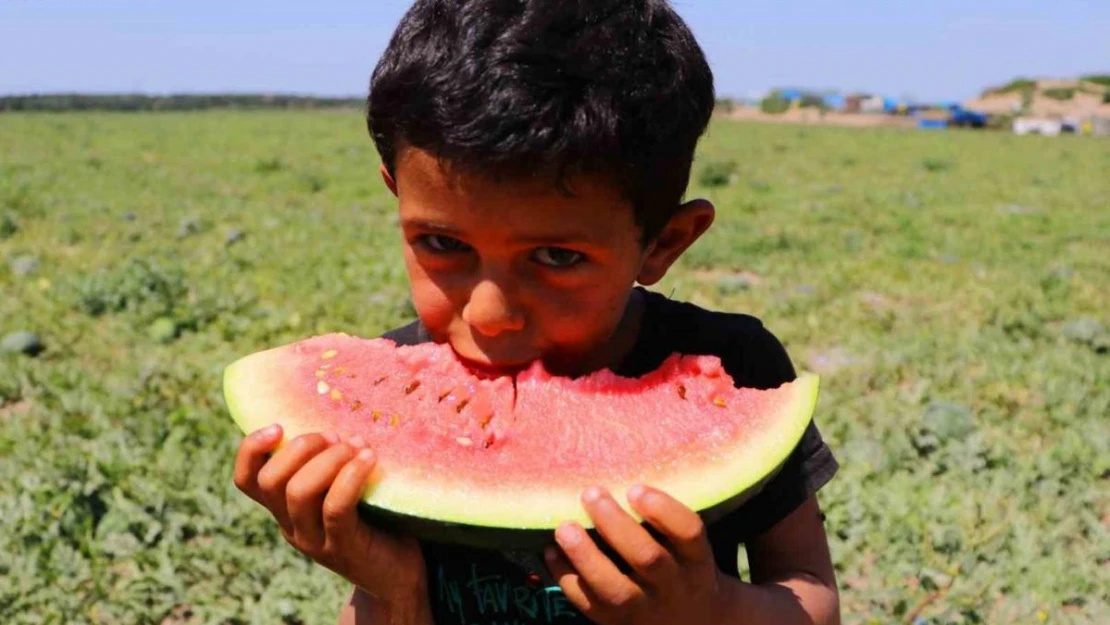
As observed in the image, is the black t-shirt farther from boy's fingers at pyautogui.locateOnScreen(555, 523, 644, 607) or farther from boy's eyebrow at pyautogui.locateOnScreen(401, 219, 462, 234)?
boy's eyebrow at pyautogui.locateOnScreen(401, 219, 462, 234)

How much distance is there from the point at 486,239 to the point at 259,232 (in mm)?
6806

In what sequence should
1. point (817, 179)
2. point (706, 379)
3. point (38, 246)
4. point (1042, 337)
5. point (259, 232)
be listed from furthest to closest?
point (817, 179), point (259, 232), point (38, 246), point (1042, 337), point (706, 379)

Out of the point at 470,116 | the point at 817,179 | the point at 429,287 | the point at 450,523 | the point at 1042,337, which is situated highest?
the point at 470,116

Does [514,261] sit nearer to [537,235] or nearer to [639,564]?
[537,235]

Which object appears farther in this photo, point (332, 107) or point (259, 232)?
point (332, 107)

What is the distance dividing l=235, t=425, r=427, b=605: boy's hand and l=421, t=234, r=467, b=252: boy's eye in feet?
0.91

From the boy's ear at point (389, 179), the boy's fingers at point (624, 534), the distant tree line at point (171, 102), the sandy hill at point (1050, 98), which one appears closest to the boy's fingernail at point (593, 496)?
the boy's fingers at point (624, 534)

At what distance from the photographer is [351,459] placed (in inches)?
42.9

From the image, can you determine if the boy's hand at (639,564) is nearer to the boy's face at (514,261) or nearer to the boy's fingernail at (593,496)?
the boy's fingernail at (593,496)

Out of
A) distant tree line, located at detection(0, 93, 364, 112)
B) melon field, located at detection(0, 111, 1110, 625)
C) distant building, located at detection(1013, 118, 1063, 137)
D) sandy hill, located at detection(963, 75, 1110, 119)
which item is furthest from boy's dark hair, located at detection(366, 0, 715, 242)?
sandy hill, located at detection(963, 75, 1110, 119)

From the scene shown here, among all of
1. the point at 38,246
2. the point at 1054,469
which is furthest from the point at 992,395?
the point at 38,246

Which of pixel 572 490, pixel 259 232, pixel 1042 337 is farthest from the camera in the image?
pixel 259 232

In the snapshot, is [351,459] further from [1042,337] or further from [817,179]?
[817,179]

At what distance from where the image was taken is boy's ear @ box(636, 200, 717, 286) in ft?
4.53
